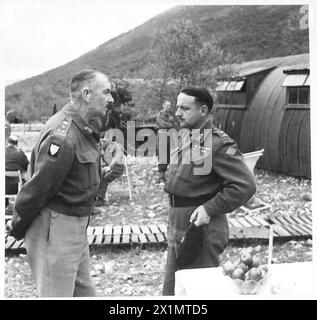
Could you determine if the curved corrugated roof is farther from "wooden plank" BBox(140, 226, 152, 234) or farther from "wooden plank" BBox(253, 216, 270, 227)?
"wooden plank" BBox(140, 226, 152, 234)

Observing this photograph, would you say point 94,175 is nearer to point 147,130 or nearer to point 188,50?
point 147,130

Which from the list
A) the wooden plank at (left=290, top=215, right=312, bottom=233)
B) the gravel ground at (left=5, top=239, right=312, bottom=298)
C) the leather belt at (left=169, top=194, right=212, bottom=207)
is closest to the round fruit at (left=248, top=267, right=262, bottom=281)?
the leather belt at (left=169, top=194, right=212, bottom=207)

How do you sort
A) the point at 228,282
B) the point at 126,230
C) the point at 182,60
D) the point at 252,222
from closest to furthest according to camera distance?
the point at 228,282
the point at 252,222
the point at 126,230
the point at 182,60

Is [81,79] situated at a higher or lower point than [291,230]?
higher

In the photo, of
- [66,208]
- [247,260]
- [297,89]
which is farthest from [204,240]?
[297,89]

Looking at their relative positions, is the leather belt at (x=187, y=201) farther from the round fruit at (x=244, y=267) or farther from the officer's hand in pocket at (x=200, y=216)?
the round fruit at (x=244, y=267)

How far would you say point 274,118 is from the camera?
154 inches

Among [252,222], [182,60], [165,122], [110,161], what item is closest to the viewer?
[110,161]

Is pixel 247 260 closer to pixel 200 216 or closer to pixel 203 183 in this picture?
pixel 200 216

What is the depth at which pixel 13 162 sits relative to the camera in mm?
2758

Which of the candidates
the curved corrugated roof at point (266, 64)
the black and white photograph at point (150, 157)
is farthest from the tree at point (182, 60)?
the curved corrugated roof at point (266, 64)

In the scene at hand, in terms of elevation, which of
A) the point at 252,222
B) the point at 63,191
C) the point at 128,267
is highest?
the point at 63,191

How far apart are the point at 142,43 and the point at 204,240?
1.29m

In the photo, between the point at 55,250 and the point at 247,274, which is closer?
the point at 247,274
